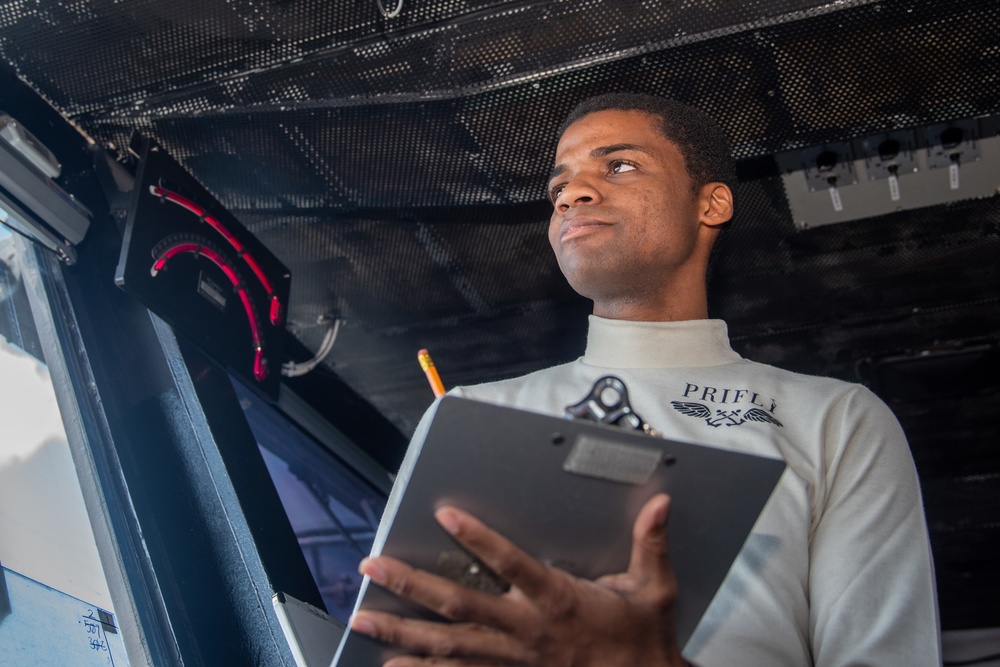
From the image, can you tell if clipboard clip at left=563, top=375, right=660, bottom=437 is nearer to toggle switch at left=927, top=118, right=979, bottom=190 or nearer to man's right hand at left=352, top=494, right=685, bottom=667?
man's right hand at left=352, top=494, right=685, bottom=667

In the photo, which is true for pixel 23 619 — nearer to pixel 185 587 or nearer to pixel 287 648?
pixel 185 587

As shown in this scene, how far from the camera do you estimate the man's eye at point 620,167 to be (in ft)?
6.75

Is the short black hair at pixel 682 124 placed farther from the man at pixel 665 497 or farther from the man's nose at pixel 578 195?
the man's nose at pixel 578 195

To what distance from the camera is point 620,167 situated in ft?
6.79

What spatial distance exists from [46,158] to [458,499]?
1496mm

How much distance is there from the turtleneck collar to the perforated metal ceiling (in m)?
0.58

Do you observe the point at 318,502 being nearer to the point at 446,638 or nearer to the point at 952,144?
the point at 952,144

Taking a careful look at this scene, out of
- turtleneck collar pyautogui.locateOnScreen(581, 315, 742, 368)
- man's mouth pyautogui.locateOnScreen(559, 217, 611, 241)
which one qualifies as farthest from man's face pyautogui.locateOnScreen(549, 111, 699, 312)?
turtleneck collar pyautogui.locateOnScreen(581, 315, 742, 368)

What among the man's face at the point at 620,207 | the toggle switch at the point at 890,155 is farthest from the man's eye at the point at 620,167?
A: the toggle switch at the point at 890,155

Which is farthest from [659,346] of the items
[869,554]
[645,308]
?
[869,554]

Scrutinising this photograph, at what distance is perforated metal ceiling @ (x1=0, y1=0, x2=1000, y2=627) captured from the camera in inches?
79.9

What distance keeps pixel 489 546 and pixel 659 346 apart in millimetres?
883

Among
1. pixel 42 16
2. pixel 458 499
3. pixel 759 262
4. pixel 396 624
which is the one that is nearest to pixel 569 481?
pixel 458 499

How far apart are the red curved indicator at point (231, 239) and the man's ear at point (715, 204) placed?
1085 mm
